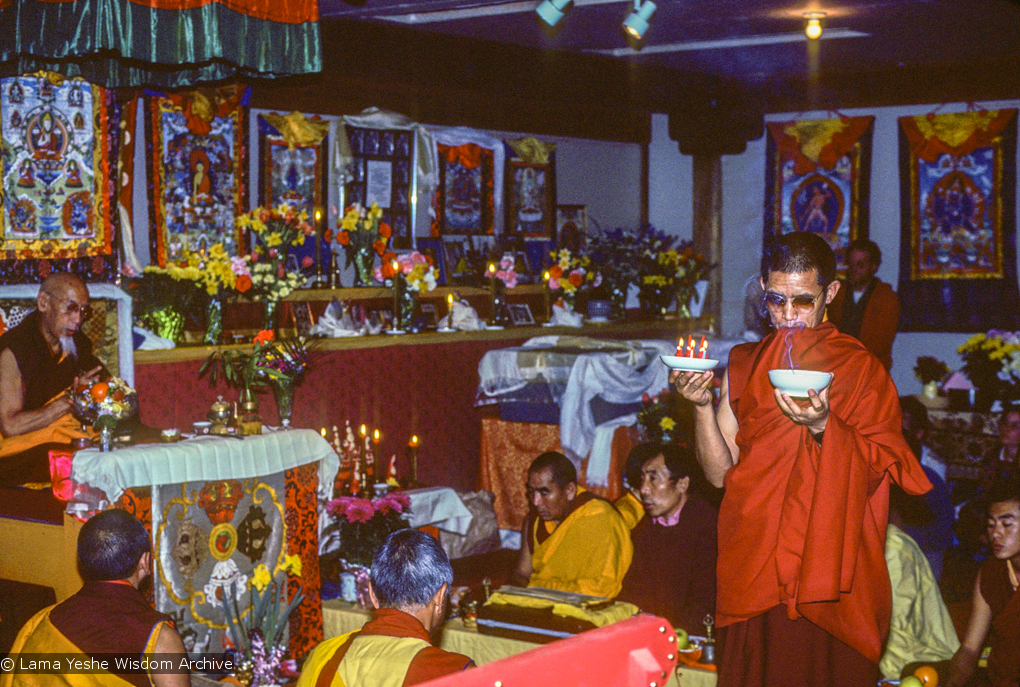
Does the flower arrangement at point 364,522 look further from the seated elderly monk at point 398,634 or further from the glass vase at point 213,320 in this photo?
the seated elderly monk at point 398,634

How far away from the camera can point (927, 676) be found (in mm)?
3049

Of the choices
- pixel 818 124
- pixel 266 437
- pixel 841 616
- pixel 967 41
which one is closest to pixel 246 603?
pixel 266 437

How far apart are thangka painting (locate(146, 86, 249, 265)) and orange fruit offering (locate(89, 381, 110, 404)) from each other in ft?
6.21

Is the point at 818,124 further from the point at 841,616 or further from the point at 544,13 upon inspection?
the point at 841,616

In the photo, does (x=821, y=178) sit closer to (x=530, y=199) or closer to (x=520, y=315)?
(x=530, y=199)

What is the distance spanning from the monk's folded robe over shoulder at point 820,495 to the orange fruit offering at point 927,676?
2.27ft

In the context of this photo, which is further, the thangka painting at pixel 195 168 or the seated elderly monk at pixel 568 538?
the thangka painting at pixel 195 168

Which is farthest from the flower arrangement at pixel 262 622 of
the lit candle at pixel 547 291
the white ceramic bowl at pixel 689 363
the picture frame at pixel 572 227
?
the picture frame at pixel 572 227

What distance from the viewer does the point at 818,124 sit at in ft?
29.2

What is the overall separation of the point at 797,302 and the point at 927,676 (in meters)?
1.28

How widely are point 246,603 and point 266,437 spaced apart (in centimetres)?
66

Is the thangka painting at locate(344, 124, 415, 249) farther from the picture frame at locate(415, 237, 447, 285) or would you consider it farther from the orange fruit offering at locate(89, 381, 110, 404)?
the orange fruit offering at locate(89, 381, 110, 404)

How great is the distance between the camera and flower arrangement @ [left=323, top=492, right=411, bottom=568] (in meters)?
4.42

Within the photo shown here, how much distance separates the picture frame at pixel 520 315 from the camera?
7426mm
